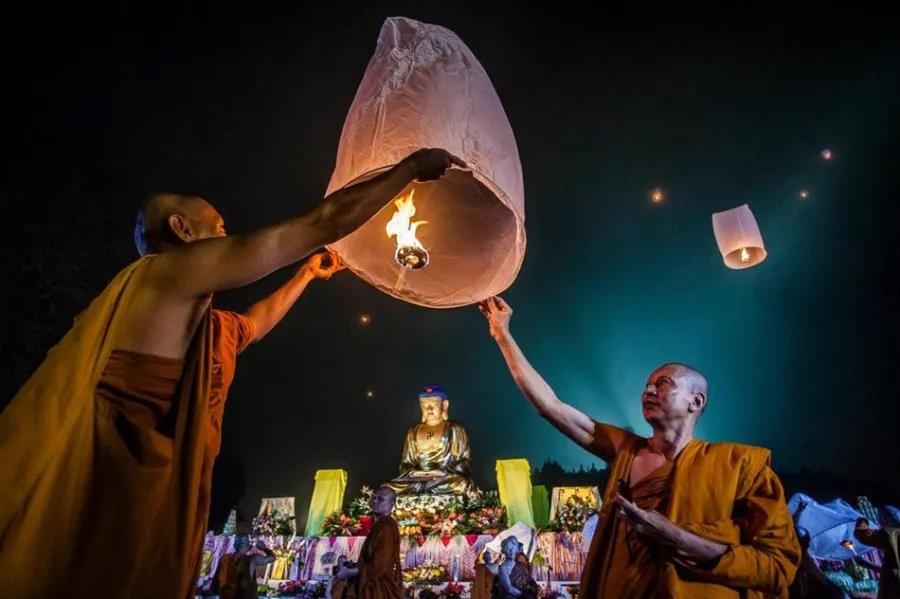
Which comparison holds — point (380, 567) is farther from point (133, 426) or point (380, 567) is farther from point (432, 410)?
point (432, 410)

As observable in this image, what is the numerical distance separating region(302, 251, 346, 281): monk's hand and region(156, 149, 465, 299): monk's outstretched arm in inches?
41.5

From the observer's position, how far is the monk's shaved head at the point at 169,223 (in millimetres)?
2035

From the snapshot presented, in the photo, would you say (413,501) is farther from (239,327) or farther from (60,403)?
(60,403)

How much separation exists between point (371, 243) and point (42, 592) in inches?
71.7

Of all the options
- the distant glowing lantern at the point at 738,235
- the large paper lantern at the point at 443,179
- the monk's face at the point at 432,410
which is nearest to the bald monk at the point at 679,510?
the large paper lantern at the point at 443,179

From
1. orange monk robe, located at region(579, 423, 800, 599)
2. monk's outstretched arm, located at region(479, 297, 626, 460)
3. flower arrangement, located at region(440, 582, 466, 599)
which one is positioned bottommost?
flower arrangement, located at region(440, 582, 466, 599)

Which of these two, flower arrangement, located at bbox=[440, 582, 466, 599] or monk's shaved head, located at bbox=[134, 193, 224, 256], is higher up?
monk's shaved head, located at bbox=[134, 193, 224, 256]

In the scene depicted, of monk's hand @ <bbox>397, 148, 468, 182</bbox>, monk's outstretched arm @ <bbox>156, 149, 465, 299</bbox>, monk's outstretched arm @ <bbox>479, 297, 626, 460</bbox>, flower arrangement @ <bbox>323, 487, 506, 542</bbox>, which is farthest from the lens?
flower arrangement @ <bbox>323, 487, 506, 542</bbox>

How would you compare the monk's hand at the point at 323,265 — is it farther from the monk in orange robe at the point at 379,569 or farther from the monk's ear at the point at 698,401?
the monk in orange robe at the point at 379,569

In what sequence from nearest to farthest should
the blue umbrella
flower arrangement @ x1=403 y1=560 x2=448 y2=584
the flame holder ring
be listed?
the flame holder ring, the blue umbrella, flower arrangement @ x1=403 y1=560 x2=448 y2=584

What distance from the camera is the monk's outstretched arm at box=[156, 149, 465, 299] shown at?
165cm

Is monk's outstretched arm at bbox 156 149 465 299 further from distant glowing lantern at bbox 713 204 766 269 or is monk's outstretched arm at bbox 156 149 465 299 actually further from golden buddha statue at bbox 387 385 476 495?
golden buddha statue at bbox 387 385 476 495

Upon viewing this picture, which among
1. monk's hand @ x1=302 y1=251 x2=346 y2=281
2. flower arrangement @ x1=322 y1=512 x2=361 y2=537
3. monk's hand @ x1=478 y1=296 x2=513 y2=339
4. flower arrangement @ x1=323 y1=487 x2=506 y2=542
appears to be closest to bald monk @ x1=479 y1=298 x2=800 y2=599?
monk's hand @ x1=478 y1=296 x2=513 y2=339

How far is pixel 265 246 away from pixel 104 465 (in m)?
0.75
